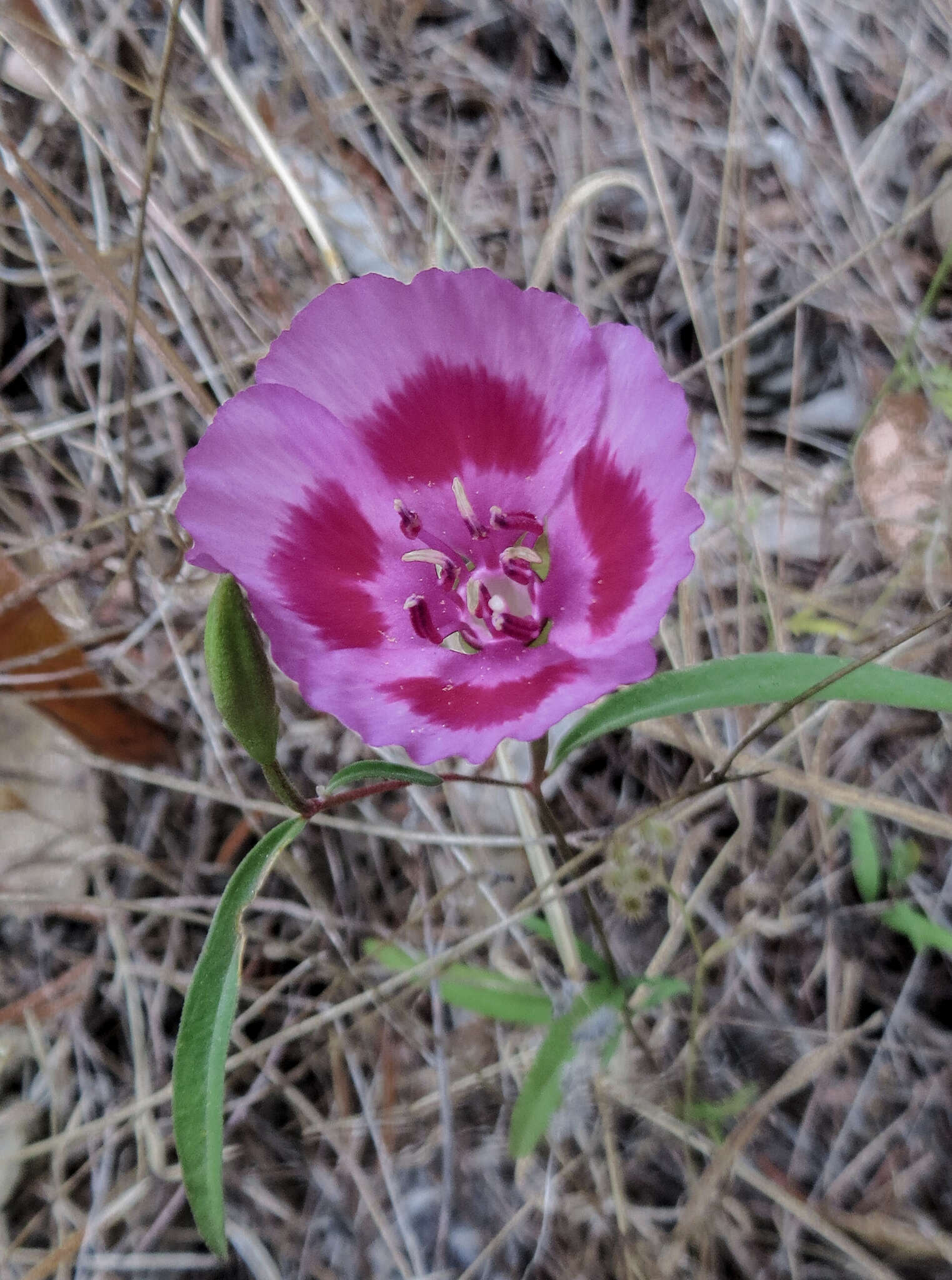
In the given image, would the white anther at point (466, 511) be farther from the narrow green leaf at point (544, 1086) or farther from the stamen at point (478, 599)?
the narrow green leaf at point (544, 1086)

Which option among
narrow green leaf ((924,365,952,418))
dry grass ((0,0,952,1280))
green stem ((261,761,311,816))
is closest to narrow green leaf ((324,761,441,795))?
green stem ((261,761,311,816))

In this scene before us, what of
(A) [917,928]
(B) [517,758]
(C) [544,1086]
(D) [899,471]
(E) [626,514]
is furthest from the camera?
(D) [899,471]

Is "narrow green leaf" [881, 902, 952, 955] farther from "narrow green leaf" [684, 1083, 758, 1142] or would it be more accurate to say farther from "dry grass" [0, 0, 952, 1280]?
"narrow green leaf" [684, 1083, 758, 1142]

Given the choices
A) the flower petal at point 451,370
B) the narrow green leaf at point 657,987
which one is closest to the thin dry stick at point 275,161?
the flower petal at point 451,370

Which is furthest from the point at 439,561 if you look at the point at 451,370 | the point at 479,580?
the point at 451,370

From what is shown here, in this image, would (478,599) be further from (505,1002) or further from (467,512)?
(505,1002)

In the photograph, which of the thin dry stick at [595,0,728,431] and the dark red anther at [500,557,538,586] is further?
the thin dry stick at [595,0,728,431]
